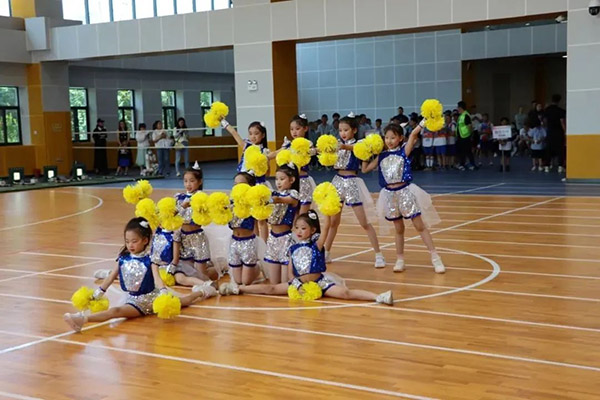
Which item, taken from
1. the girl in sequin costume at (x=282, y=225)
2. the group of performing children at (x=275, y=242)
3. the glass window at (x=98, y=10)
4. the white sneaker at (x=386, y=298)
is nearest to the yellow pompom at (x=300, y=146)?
the group of performing children at (x=275, y=242)

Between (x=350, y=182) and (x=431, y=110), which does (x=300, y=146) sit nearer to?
(x=350, y=182)

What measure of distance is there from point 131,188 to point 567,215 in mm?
6897

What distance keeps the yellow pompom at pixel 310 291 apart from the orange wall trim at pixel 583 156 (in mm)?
11254

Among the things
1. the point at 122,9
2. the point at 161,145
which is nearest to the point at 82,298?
the point at 161,145

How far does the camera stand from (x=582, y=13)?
1547 cm

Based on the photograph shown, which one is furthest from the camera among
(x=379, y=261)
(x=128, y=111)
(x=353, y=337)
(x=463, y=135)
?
(x=128, y=111)

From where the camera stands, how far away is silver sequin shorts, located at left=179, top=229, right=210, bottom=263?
736 cm

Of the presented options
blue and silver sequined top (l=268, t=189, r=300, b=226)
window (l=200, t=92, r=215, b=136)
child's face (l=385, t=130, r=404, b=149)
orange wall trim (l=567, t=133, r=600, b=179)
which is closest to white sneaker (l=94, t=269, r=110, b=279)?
blue and silver sequined top (l=268, t=189, r=300, b=226)

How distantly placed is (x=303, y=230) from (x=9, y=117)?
64.6 ft

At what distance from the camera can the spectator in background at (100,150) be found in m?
24.7

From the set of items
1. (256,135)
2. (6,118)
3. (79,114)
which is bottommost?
(256,135)

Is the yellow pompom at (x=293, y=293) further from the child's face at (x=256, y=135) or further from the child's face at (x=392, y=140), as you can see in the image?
the child's face at (x=256, y=135)

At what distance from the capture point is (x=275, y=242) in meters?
6.99

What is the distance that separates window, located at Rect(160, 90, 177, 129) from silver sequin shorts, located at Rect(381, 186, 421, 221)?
2212cm
